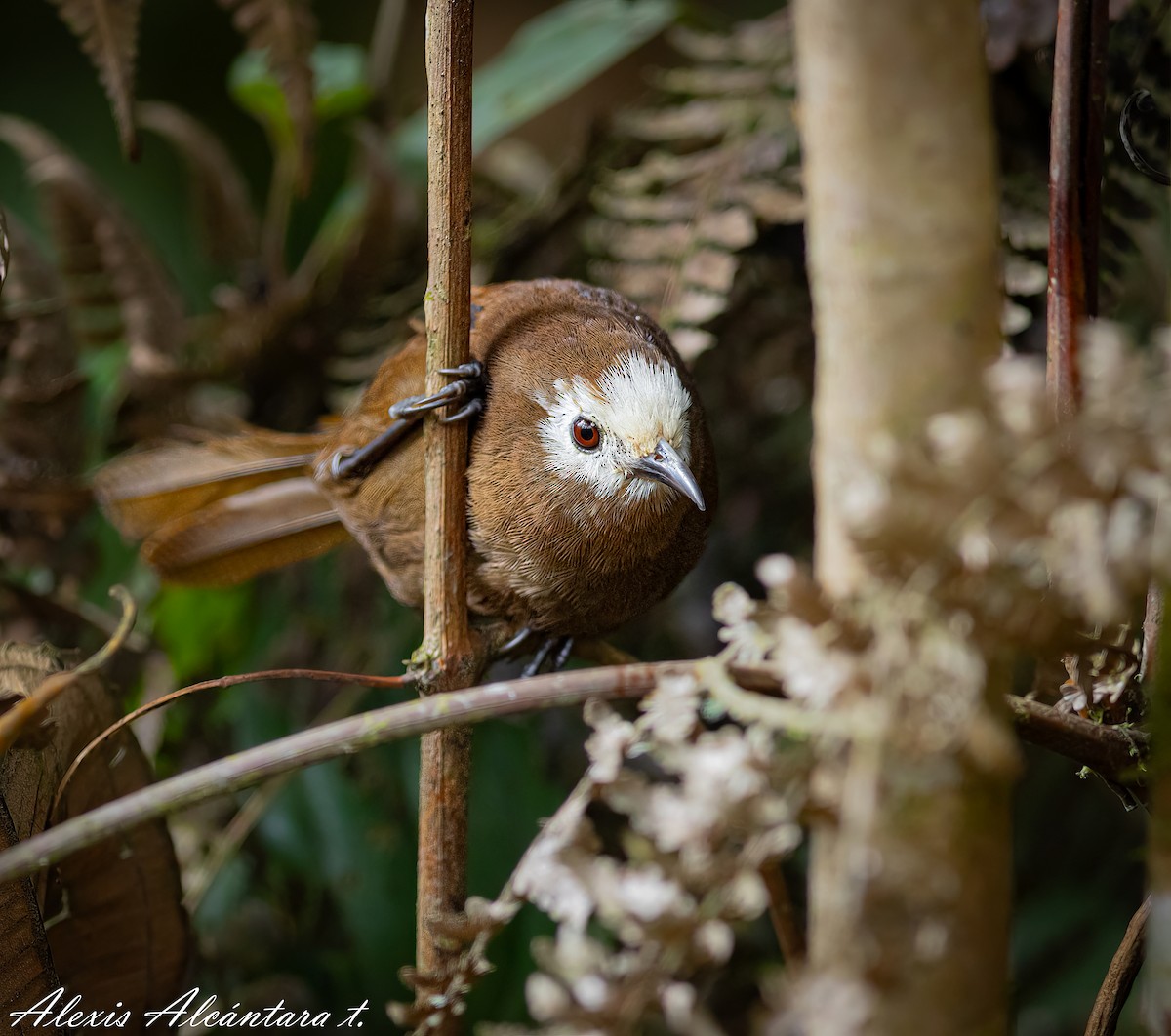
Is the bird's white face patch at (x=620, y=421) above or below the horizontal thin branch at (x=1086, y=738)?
above

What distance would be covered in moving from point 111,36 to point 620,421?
3.26 ft

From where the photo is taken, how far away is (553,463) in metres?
1.81

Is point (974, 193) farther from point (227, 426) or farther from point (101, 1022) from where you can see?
point (227, 426)

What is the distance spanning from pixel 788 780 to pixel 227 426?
1892mm

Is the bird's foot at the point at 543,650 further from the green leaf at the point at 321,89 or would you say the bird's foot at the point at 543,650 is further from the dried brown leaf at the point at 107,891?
the green leaf at the point at 321,89

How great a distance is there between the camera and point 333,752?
0.95m

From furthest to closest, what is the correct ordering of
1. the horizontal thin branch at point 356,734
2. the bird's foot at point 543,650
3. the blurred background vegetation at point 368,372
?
the blurred background vegetation at point 368,372
the bird's foot at point 543,650
the horizontal thin branch at point 356,734

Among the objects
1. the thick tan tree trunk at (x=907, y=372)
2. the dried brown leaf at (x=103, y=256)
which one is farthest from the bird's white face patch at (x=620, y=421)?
the dried brown leaf at (x=103, y=256)

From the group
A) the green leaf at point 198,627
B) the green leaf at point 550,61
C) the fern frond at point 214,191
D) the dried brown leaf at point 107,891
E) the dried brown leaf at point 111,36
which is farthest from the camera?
the fern frond at point 214,191

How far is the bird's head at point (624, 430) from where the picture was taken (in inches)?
69.6

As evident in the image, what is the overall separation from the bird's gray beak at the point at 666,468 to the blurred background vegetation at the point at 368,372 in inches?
14.5

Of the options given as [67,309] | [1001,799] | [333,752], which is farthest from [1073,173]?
[67,309]

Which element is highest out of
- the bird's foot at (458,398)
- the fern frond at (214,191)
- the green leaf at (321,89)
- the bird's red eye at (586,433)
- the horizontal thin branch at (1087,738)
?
the green leaf at (321,89)

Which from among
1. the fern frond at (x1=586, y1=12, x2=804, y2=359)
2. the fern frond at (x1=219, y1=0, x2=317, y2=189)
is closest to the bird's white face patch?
the fern frond at (x1=586, y1=12, x2=804, y2=359)
